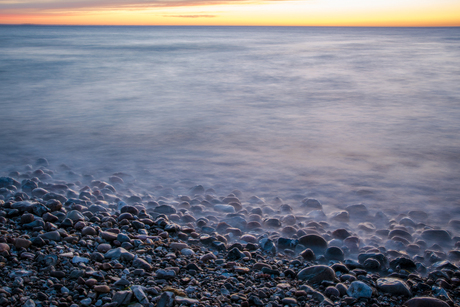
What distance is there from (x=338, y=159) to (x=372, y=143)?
92cm

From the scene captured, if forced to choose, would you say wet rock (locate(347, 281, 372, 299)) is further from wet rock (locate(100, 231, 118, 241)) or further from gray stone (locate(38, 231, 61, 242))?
gray stone (locate(38, 231, 61, 242))

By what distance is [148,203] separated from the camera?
3.34 metres

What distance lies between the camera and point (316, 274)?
7.06ft

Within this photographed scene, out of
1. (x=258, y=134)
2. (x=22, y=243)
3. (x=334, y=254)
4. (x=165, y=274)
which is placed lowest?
(x=334, y=254)

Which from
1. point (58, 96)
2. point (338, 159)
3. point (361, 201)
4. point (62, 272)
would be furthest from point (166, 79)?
point (62, 272)

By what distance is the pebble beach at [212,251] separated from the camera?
1917 mm

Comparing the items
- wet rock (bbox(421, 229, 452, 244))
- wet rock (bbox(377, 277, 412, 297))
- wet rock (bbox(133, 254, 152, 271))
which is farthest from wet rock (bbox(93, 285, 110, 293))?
wet rock (bbox(421, 229, 452, 244))

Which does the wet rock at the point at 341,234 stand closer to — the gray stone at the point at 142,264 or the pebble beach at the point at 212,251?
the pebble beach at the point at 212,251

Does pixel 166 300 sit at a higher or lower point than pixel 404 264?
higher

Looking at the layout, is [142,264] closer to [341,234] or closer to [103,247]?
[103,247]

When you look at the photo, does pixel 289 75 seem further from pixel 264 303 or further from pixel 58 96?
pixel 264 303

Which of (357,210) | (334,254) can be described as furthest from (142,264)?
(357,210)

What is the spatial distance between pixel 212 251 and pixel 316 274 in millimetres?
732

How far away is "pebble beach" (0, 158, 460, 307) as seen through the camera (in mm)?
1917
